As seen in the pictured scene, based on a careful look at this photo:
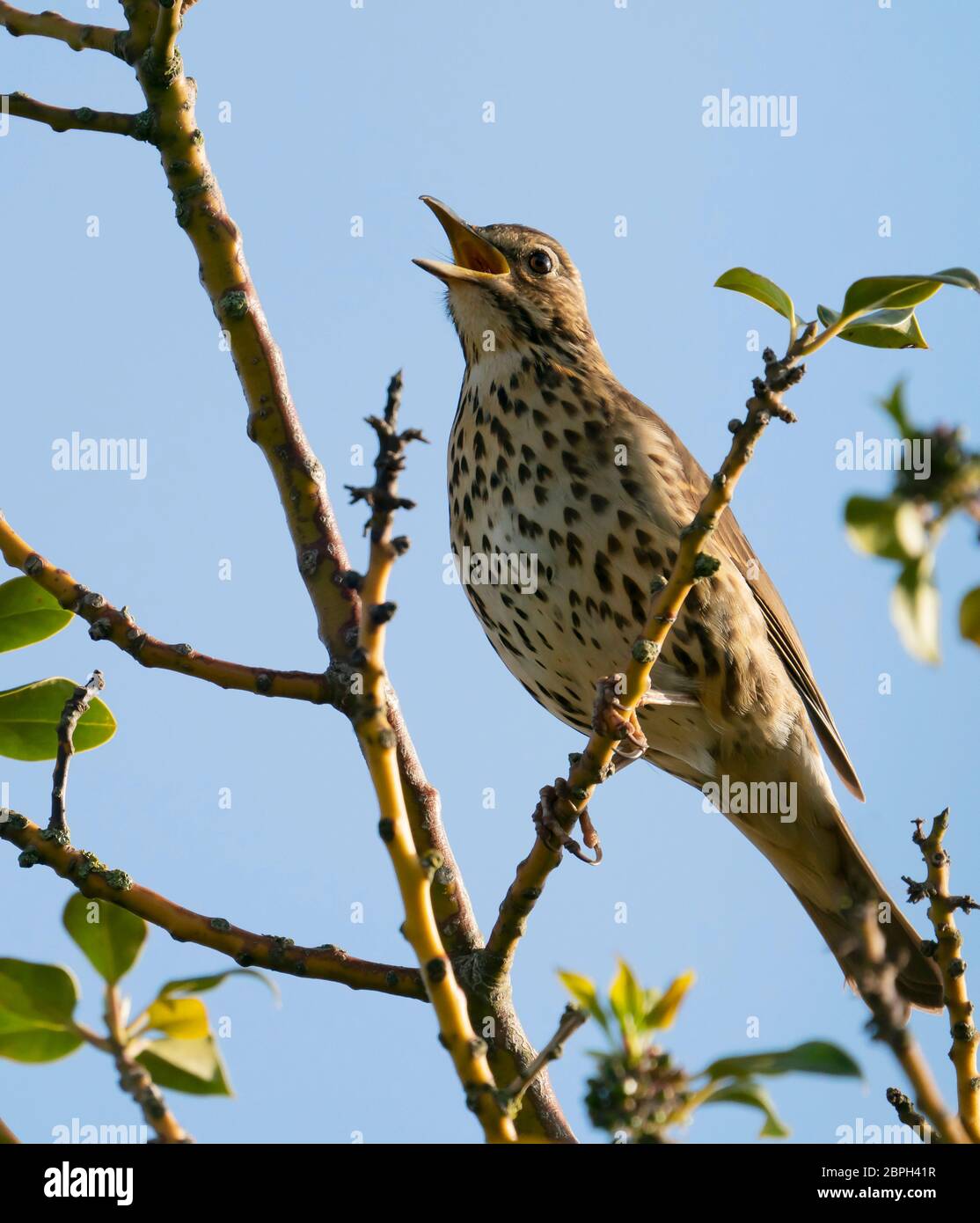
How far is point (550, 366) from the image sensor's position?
16.2ft

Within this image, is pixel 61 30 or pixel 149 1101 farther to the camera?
pixel 61 30

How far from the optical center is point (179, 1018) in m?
1.62

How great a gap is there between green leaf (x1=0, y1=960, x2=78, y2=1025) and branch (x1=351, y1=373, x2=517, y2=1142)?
0.48 m

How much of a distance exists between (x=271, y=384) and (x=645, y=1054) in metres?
1.86

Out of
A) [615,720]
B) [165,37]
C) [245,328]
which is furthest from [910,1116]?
[165,37]

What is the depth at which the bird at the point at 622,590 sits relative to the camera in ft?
14.2

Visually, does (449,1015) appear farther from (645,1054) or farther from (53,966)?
(53,966)

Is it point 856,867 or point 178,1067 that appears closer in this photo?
→ point 178,1067

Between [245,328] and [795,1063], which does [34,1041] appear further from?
[245,328]

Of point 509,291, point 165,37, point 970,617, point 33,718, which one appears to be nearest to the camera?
point 970,617

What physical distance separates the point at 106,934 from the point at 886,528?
1213mm

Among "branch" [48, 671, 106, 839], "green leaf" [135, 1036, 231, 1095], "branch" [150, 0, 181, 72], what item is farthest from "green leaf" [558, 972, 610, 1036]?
"branch" [150, 0, 181, 72]

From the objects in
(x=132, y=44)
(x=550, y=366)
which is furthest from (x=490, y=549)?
(x=132, y=44)

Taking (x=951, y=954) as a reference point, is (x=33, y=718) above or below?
above
